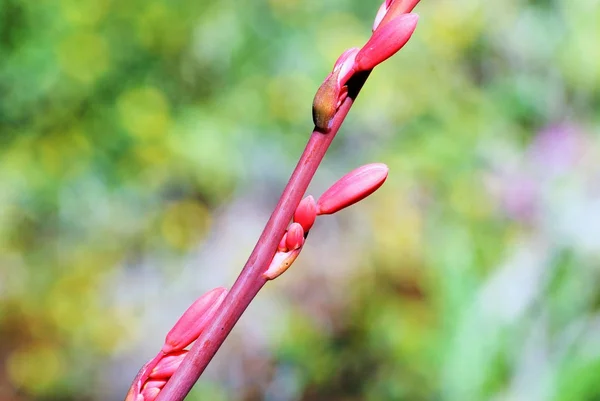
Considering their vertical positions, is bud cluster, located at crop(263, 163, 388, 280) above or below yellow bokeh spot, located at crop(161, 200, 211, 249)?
below

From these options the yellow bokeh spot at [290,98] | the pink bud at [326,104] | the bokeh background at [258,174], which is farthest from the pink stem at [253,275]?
the yellow bokeh spot at [290,98]

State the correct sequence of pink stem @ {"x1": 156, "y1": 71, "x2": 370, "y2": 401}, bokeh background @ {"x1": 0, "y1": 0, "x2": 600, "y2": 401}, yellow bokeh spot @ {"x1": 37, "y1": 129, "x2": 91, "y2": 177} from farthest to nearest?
yellow bokeh spot @ {"x1": 37, "y1": 129, "x2": 91, "y2": 177}
bokeh background @ {"x1": 0, "y1": 0, "x2": 600, "y2": 401}
pink stem @ {"x1": 156, "y1": 71, "x2": 370, "y2": 401}

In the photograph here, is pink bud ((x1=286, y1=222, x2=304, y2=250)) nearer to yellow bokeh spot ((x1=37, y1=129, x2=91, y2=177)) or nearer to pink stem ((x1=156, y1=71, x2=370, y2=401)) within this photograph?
pink stem ((x1=156, y1=71, x2=370, y2=401))

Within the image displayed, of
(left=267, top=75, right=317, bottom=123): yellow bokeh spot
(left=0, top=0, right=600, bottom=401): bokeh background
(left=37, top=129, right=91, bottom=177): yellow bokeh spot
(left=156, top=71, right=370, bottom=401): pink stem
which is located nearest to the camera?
(left=156, top=71, right=370, bottom=401): pink stem

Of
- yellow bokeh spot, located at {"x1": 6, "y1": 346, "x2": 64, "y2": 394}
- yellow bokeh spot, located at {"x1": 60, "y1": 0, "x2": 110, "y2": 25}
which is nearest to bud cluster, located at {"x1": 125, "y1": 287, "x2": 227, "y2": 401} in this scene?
yellow bokeh spot, located at {"x1": 6, "y1": 346, "x2": 64, "y2": 394}

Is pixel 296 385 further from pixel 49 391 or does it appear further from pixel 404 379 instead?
pixel 49 391

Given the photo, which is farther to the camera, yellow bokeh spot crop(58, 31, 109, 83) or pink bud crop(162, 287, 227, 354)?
yellow bokeh spot crop(58, 31, 109, 83)

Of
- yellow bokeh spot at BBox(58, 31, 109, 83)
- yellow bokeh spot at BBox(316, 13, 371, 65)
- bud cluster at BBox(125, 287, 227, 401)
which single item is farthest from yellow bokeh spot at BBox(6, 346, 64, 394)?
bud cluster at BBox(125, 287, 227, 401)

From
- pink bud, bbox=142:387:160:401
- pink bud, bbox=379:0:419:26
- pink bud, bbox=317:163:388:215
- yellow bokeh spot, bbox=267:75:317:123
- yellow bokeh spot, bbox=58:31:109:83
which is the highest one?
yellow bokeh spot, bbox=58:31:109:83

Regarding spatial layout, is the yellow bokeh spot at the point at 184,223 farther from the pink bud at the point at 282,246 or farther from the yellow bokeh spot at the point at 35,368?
the pink bud at the point at 282,246
